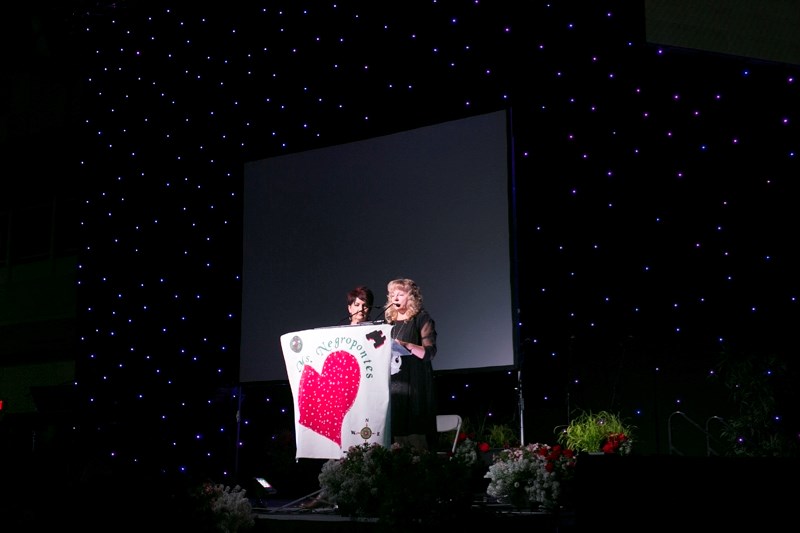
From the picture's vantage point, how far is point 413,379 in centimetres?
482

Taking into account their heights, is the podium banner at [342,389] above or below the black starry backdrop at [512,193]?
below

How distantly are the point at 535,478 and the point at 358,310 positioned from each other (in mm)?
1769

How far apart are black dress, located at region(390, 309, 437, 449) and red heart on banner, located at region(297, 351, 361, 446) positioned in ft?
1.23

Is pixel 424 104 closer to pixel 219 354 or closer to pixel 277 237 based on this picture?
pixel 277 237

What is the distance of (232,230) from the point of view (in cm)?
773

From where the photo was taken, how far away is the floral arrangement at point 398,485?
3.12 metres

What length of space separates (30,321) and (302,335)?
11040 mm

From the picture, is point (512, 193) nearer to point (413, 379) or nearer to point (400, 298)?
point (400, 298)

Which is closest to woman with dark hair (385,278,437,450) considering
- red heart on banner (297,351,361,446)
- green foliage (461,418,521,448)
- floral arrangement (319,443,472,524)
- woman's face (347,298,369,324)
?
woman's face (347,298,369,324)

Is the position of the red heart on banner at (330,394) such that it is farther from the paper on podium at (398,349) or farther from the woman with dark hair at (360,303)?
the woman with dark hair at (360,303)

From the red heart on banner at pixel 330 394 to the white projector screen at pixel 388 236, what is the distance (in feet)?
5.03

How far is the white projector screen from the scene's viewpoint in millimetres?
5941

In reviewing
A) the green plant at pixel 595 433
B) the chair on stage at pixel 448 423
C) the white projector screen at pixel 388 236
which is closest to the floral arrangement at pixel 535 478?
the green plant at pixel 595 433

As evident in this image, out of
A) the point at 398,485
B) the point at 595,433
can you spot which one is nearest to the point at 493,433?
the point at 595,433
